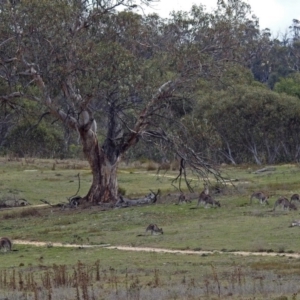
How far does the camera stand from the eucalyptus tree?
33.2 m

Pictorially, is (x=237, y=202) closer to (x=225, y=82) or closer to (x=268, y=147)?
(x=225, y=82)

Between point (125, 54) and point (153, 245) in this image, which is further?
point (125, 54)

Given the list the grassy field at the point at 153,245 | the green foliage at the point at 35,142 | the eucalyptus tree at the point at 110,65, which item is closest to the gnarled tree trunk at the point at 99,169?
the eucalyptus tree at the point at 110,65

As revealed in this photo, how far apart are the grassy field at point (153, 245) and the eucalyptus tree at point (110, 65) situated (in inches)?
104

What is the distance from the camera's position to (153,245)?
22.3 meters

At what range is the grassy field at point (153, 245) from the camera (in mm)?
14703

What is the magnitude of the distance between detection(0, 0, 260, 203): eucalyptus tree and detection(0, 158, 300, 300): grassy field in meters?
2.63

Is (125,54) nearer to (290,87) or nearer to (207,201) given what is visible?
(207,201)

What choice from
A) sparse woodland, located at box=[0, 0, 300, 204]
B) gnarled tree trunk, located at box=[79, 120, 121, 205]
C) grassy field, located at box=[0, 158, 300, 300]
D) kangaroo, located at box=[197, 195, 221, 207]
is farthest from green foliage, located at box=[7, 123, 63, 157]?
kangaroo, located at box=[197, 195, 221, 207]

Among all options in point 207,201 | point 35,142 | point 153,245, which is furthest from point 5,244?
point 35,142

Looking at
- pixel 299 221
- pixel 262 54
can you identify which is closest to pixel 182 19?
pixel 299 221

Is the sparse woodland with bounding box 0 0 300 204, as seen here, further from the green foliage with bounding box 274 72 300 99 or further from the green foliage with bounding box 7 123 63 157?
the green foliage with bounding box 274 72 300 99

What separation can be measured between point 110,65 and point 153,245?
12823mm

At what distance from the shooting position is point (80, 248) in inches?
896
